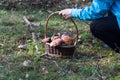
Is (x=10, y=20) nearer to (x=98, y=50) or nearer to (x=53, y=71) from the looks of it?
(x=98, y=50)

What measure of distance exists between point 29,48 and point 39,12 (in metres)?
2.41

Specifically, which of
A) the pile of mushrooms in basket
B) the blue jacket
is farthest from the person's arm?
the pile of mushrooms in basket

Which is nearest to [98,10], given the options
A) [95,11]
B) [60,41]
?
[95,11]

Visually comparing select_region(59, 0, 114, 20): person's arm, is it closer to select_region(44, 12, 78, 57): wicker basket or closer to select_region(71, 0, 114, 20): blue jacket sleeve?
select_region(71, 0, 114, 20): blue jacket sleeve

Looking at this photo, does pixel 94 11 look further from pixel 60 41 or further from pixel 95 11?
pixel 60 41

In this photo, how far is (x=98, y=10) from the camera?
4.05m

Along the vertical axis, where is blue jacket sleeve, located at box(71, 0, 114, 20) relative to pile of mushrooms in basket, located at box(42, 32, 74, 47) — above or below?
above

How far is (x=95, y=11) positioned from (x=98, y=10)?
0.04 metres

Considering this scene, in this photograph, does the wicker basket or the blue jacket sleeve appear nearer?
the blue jacket sleeve

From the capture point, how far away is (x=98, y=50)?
16.6 feet

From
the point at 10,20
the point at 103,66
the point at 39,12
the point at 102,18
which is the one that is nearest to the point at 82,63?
the point at 103,66

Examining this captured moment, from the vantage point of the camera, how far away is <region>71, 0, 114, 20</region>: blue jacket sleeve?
13.1 ft

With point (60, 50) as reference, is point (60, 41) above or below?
above

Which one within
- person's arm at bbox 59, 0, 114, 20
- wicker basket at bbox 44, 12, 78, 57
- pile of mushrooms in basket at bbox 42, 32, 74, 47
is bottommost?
wicker basket at bbox 44, 12, 78, 57
